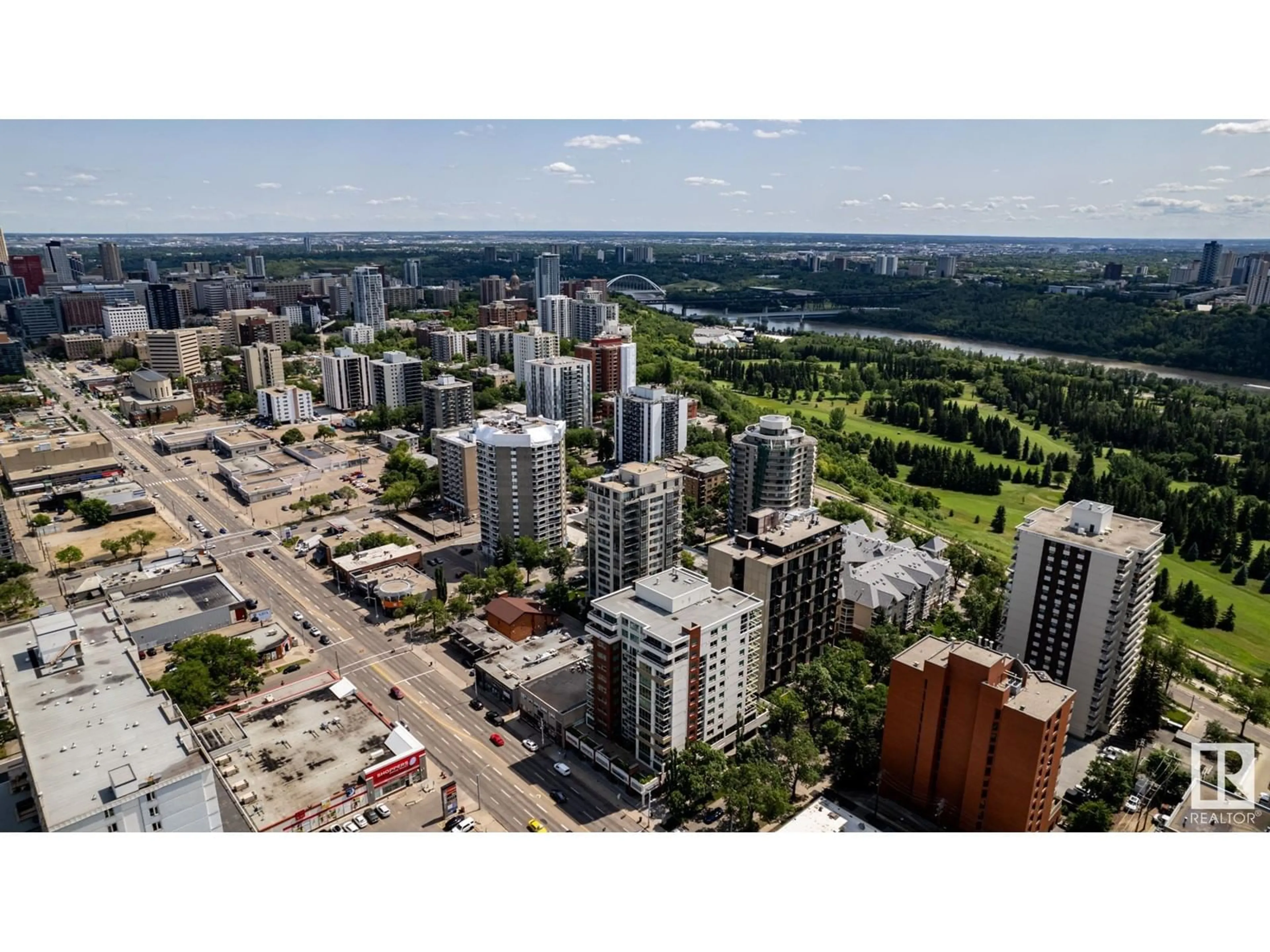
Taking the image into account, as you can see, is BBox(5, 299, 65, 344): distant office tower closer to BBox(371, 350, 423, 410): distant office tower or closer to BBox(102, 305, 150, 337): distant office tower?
BBox(102, 305, 150, 337): distant office tower

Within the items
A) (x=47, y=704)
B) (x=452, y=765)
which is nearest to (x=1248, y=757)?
(x=452, y=765)

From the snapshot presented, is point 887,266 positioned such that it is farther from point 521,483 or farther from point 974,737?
point 974,737

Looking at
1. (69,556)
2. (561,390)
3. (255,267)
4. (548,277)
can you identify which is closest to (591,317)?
(561,390)

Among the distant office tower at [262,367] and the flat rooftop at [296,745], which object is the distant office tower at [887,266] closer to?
the distant office tower at [262,367]

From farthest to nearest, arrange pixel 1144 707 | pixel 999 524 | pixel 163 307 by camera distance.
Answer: pixel 163 307
pixel 999 524
pixel 1144 707

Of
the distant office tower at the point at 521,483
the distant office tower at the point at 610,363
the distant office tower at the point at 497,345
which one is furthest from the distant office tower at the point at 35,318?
the distant office tower at the point at 521,483
